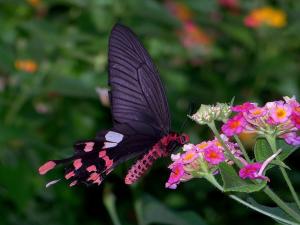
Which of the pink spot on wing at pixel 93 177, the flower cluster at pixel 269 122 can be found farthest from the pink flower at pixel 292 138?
the pink spot on wing at pixel 93 177

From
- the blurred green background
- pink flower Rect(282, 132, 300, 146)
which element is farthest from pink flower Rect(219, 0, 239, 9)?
pink flower Rect(282, 132, 300, 146)

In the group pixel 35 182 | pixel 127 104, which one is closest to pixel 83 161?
pixel 127 104

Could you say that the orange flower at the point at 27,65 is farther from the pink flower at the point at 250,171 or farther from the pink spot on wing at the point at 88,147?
the pink flower at the point at 250,171

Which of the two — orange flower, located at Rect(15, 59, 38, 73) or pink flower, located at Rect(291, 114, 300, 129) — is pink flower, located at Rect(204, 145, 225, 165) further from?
orange flower, located at Rect(15, 59, 38, 73)

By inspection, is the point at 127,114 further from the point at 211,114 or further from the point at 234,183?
the point at 234,183

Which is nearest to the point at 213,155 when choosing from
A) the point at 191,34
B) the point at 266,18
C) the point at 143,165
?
the point at 143,165

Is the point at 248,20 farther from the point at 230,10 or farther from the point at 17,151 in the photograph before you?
the point at 17,151
